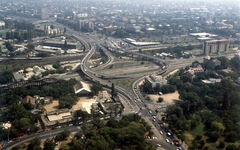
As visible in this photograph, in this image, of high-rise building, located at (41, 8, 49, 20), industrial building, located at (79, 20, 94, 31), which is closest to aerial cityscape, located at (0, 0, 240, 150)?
industrial building, located at (79, 20, 94, 31)

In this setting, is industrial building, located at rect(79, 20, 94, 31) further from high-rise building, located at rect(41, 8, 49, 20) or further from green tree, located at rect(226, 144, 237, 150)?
green tree, located at rect(226, 144, 237, 150)

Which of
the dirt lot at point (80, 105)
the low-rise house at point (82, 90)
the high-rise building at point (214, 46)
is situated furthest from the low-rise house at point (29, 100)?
the high-rise building at point (214, 46)

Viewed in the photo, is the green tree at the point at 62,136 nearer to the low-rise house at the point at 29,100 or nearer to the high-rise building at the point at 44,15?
the low-rise house at the point at 29,100

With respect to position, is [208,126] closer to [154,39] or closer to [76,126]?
[76,126]

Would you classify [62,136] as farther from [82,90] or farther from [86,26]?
[86,26]

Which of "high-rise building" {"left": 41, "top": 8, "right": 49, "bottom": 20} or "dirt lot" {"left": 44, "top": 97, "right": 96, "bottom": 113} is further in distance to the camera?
"high-rise building" {"left": 41, "top": 8, "right": 49, "bottom": 20}

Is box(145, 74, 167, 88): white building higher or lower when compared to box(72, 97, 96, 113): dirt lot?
higher
